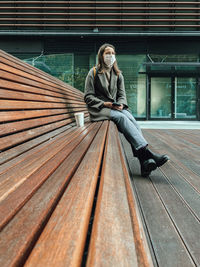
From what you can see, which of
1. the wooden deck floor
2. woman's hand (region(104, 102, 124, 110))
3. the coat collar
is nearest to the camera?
the wooden deck floor

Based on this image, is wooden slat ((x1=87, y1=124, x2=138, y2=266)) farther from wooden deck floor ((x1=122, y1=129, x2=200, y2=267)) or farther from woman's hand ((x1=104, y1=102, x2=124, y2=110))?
woman's hand ((x1=104, y1=102, x2=124, y2=110))

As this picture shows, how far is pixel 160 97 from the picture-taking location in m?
13.0

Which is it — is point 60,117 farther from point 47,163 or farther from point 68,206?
point 68,206

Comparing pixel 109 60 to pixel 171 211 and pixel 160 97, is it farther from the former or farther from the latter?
pixel 160 97

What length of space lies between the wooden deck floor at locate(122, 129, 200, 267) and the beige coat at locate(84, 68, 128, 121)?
0.81 meters

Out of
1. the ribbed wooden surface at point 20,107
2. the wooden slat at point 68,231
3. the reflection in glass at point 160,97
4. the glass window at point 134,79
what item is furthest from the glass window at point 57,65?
the wooden slat at point 68,231

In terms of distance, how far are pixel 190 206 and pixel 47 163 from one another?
114cm

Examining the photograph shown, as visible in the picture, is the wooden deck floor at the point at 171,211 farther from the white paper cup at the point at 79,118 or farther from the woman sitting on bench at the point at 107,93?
the white paper cup at the point at 79,118

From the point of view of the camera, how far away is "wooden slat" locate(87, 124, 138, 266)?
1.70 ft

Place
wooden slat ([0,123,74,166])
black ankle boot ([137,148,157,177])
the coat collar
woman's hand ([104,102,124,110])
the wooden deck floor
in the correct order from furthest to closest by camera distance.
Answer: the coat collar < woman's hand ([104,102,124,110]) < black ankle boot ([137,148,157,177]) < wooden slat ([0,123,74,166]) < the wooden deck floor

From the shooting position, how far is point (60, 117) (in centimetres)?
331

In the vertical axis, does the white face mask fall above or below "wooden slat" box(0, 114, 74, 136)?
above

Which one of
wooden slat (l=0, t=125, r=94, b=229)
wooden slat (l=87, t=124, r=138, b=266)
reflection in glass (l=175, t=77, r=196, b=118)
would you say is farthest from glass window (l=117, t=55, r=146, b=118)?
wooden slat (l=87, t=124, r=138, b=266)

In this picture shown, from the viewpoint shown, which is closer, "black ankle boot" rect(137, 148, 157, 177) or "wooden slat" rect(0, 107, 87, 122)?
"wooden slat" rect(0, 107, 87, 122)
